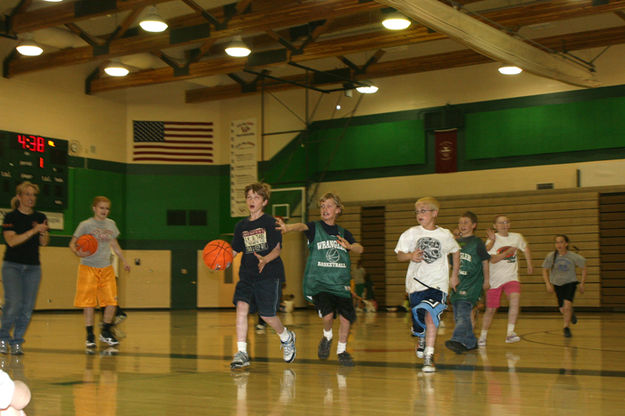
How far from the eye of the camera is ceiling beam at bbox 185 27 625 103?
19.7 m

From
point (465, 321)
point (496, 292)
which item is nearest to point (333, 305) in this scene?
point (465, 321)

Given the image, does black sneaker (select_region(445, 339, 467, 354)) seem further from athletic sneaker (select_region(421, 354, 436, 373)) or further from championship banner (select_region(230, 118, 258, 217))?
championship banner (select_region(230, 118, 258, 217))

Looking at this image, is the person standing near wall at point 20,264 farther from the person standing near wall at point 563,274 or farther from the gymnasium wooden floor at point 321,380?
the person standing near wall at point 563,274

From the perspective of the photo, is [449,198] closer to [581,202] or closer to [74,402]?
[581,202]

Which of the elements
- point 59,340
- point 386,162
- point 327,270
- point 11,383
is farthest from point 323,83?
point 11,383

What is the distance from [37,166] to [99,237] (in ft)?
45.5

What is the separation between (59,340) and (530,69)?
10566 mm

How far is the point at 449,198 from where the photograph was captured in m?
22.4

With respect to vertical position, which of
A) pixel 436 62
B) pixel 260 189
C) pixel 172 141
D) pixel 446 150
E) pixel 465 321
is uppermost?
pixel 436 62

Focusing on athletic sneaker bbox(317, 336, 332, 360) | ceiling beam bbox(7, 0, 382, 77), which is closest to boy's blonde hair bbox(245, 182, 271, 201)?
athletic sneaker bbox(317, 336, 332, 360)

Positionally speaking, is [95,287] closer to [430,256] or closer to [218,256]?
[218,256]

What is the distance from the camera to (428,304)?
7.01m

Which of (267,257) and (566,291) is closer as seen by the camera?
→ (267,257)

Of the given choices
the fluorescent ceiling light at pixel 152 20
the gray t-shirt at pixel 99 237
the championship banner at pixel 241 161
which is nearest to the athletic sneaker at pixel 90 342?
the gray t-shirt at pixel 99 237
